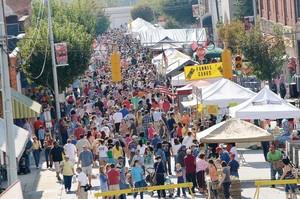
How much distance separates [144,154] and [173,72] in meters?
27.8

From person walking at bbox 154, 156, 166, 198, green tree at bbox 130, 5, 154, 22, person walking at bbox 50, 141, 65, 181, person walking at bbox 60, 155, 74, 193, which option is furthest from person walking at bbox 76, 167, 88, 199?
green tree at bbox 130, 5, 154, 22

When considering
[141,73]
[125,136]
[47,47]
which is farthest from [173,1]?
[125,136]

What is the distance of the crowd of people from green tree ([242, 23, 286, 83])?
197 inches

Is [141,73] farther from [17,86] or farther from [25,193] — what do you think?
[25,193]

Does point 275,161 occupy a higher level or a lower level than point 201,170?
higher

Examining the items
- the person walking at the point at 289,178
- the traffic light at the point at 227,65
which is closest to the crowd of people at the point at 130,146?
the person walking at the point at 289,178

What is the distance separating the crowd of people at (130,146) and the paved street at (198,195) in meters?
0.45

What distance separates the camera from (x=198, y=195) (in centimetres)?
2727

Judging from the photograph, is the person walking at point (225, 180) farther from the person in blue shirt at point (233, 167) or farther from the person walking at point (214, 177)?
the person in blue shirt at point (233, 167)

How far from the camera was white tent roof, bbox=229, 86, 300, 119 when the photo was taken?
32062 millimetres

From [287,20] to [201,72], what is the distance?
69.8ft

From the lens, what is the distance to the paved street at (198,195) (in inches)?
1067

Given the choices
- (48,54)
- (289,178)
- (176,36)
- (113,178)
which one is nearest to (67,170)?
(113,178)

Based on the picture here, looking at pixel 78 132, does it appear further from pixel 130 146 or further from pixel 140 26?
pixel 140 26
